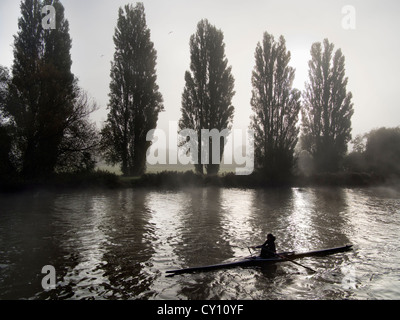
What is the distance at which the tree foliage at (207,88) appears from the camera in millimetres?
36875

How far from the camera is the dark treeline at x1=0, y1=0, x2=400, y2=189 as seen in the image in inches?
1040

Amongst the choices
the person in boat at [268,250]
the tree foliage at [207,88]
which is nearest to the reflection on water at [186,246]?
the person in boat at [268,250]

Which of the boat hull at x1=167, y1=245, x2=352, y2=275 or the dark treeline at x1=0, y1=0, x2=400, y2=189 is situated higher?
the dark treeline at x1=0, y1=0, x2=400, y2=189

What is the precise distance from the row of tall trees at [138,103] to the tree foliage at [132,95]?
0.12 metres

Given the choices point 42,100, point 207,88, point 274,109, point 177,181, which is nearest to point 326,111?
point 274,109

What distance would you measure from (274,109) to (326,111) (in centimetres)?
1068

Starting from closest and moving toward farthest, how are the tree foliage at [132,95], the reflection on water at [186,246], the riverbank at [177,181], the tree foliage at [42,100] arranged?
the reflection on water at [186,246] → the tree foliage at [42,100] → the riverbank at [177,181] → the tree foliage at [132,95]

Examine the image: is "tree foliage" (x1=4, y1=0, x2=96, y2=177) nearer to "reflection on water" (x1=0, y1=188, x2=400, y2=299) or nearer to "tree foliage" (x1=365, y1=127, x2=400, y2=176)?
"reflection on water" (x1=0, y1=188, x2=400, y2=299)

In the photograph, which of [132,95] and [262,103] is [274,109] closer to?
[262,103]

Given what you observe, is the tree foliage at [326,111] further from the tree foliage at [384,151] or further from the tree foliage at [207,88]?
the tree foliage at [207,88]

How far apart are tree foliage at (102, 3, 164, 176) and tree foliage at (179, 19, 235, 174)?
4.26 m

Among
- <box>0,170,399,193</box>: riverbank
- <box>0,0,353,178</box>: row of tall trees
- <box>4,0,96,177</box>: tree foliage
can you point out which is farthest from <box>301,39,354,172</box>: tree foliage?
<box>4,0,96,177</box>: tree foliage
